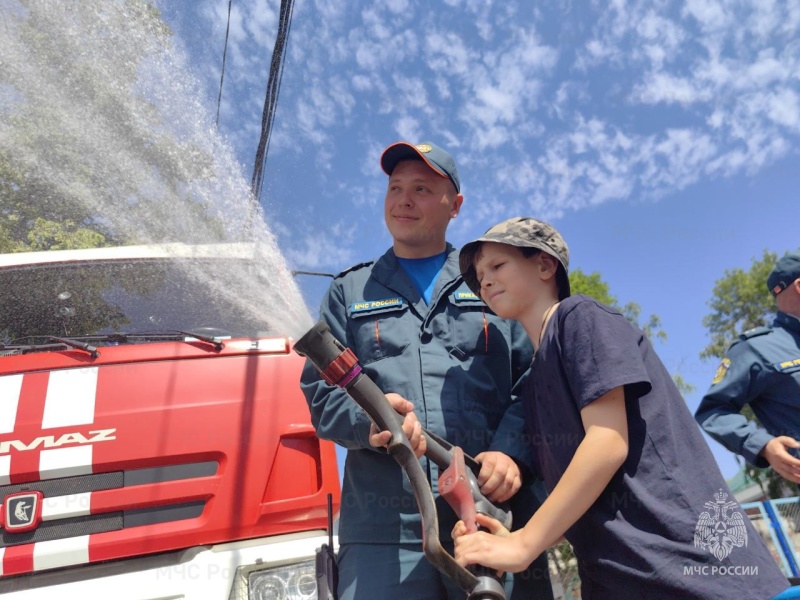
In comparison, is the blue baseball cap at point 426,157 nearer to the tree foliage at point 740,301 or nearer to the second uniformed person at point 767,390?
the second uniformed person at point 767,390

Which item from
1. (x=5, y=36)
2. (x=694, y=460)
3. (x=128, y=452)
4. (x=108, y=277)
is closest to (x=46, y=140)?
(x=5, y=36)

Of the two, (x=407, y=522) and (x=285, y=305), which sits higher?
(x=285, y=305)

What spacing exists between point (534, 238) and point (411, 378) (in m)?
0.61

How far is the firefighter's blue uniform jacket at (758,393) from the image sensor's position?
3172 mm

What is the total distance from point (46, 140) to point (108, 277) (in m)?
6.59

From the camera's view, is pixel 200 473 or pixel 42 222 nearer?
pixel 200 473

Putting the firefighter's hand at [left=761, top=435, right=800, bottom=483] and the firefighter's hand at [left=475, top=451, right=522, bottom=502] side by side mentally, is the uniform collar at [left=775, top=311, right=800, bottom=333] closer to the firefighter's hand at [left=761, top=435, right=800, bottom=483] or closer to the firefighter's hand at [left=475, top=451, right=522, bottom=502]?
the firefighter's hand at [left=761, top=435, right=800, bottom=483]

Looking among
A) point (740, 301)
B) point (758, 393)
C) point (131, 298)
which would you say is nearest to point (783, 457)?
point (758, 393)

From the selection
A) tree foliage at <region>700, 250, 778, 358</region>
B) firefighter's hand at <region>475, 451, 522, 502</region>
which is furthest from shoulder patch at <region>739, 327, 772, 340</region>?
tree foliage at <region>700, 250, 778, 358</region>

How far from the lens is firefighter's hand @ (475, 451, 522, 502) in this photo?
174cm

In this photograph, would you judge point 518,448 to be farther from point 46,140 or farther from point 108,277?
point 46,140

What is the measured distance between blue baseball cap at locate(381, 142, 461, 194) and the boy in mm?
833

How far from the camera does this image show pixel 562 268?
1.94 m

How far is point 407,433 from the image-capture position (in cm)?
158
